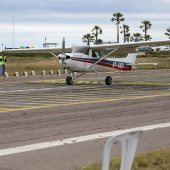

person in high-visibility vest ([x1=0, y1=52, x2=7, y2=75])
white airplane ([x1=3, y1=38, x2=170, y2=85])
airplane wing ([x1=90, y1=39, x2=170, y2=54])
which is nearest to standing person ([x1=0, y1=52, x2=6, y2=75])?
person in high-visibility vest ([x1=0, y1=52, x2=7, y2=75])

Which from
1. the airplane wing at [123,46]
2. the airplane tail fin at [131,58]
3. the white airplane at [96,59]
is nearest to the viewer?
the white airplane at [96,59]

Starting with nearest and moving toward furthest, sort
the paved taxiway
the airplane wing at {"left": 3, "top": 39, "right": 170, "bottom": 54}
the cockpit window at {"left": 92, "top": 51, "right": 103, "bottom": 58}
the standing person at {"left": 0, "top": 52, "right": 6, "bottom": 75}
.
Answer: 1. the paved taxiway
2. the airplane wing at {"left": 3, "top": 39, "right": 170, "bottom": 54}
3. the cockpit window at {"left": 92, "top": 51, "right": 103, "bottom": 58}
4. the standing person at {"left": 0, "top": 52, "right": 6, "bottom": 75}

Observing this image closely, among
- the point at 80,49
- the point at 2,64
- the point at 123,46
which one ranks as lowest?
the point at 2,64

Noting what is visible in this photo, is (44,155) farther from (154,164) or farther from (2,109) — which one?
(2,109)

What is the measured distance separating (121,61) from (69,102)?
521 inches

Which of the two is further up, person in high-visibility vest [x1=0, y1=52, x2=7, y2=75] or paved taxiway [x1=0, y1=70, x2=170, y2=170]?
person in high-visibility vest [x1=0, y1=52, x2=7, y2=75]

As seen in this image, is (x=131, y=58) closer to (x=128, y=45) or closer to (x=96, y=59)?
(x=128, y=45)

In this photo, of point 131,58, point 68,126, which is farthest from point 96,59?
point 68,126

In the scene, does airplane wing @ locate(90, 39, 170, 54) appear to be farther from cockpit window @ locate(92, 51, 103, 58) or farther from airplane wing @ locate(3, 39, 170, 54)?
cockpit window @ locate(92, 51, 103, 58)

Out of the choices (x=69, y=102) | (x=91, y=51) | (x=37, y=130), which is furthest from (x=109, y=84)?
(x=37, y=130)

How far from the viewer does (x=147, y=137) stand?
31.3 feet

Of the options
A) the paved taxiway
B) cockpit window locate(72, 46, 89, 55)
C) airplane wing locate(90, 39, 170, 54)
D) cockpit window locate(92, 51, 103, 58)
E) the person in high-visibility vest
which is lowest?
the paved taxiway

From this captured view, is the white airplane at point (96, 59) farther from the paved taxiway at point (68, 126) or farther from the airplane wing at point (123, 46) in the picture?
the paved taxiway at point (68, 126)

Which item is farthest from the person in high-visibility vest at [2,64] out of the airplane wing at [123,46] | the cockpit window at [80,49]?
the cockpit window at [80,49]
